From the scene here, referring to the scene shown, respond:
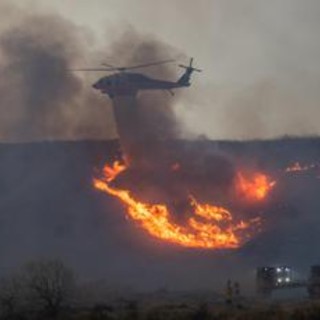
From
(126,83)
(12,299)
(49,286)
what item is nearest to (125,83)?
(126,83)

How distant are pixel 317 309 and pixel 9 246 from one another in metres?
54.0

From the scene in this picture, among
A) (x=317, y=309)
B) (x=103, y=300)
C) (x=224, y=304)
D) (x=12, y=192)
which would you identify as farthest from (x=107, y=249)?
(x=317, y=309)

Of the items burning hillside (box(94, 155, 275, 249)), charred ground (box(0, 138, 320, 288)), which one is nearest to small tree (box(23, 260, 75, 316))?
charred ground (box(0, 138, 320, 288))

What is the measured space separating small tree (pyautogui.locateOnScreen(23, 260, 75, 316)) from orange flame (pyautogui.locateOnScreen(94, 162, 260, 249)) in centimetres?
2973

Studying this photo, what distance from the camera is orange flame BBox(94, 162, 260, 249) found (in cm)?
10006

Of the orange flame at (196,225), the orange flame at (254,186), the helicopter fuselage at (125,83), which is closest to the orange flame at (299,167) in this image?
the orange flame at (254,186)

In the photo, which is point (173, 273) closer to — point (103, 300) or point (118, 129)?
point (103, 300)

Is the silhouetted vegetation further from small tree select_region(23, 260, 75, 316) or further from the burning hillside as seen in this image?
the burning hillside

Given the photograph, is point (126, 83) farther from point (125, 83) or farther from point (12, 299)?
point (12, 299)

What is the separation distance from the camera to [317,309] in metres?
55.6

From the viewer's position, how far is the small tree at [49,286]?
2581 inches

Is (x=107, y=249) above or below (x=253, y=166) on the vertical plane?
below

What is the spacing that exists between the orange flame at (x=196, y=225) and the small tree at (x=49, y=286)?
29.7 m

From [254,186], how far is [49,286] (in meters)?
49.0
